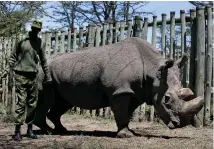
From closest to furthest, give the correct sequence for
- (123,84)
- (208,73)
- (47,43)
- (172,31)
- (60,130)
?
1. (123,84)
2. (60,130)
3. (208,73)
4. (172,31)
5. (47,43)

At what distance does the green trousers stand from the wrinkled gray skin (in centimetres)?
61

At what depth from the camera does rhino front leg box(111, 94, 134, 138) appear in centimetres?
697

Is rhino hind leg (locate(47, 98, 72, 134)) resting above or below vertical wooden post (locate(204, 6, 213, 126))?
below

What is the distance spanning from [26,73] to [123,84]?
1.59 metres

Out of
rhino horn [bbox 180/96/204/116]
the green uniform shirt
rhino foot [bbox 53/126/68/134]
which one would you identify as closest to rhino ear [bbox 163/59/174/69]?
rhino horn [bbox 180/96/204/116]

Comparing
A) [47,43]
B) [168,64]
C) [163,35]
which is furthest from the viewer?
[47,43]

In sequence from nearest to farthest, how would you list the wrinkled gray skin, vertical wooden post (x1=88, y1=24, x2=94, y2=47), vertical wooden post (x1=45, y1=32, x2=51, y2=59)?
the wrinkled gray skin < vertical wooden post (x1=88, y1=24, x2=94, y2=47) < vertical wooden post (x1=45, y1=32, x2=51, y2=59)

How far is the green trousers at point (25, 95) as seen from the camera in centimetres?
693

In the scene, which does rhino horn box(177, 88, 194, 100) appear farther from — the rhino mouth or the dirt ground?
the dirt ground

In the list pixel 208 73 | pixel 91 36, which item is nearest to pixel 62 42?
pixel 91 36

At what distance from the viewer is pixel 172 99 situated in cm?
680

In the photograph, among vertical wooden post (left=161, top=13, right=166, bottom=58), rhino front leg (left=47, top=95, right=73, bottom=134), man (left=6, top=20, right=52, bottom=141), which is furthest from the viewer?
vertical wooden post (left=161, top=13, right=166, bottom=58)

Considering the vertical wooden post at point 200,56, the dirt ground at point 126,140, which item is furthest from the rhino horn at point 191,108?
the vertical wooden post at point 200,56

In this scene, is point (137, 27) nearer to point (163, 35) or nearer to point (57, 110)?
point (163, 35)
